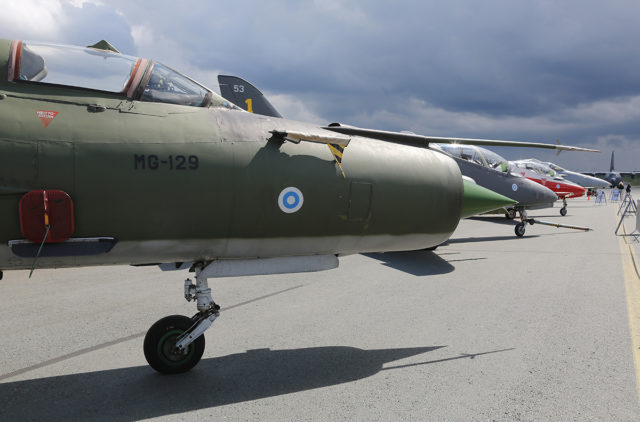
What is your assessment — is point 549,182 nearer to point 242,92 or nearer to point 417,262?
point 242,92

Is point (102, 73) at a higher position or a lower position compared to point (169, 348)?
higher

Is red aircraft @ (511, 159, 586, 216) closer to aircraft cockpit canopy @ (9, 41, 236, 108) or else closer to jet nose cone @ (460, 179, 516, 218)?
jet nose cone @ (460, 179, 516, 218)

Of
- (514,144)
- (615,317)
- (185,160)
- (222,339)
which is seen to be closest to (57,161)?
(185,160)

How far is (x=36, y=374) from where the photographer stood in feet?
12.5

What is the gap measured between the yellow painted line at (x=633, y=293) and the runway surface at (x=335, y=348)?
0.05 meters

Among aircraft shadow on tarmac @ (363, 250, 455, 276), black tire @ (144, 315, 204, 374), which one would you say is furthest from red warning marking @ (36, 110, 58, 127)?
aircraft shadow on tarmac @ (363, 250, 455, 276)

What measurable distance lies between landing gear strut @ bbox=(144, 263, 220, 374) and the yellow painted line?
348 centimetres

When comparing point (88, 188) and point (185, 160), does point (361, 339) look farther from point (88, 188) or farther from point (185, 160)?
point (88, 188)

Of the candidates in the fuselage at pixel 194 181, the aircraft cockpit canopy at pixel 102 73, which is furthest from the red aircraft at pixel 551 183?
the aircraft cockpit canopy at pixel 102 73

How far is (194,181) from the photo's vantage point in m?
3.15

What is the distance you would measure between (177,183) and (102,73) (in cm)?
99

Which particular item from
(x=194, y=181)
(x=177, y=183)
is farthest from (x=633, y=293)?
(x=177, y=183)

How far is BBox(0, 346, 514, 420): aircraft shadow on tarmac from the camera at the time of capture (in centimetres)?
322

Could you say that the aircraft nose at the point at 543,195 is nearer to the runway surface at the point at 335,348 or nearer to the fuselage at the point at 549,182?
the fuselage at the point at 549,182
